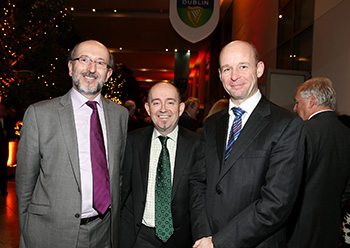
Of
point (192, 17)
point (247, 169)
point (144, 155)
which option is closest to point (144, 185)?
point (144, 155)

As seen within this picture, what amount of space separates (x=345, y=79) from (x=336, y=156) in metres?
1.81

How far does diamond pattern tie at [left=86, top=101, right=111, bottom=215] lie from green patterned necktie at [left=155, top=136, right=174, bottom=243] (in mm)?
343

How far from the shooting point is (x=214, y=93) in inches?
542

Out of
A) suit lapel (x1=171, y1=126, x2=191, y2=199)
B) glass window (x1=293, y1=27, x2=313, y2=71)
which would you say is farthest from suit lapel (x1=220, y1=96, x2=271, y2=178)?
glass window (x1=293, y1=27, x2=313, y2=71)

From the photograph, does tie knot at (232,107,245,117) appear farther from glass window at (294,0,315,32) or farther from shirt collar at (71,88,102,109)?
glass window at (294,0,315,32)

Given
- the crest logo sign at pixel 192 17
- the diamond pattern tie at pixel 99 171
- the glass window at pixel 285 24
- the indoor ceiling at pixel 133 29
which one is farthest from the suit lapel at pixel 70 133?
the indoor ceiling at pixel 133 29

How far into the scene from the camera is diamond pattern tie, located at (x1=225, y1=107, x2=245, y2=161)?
5.59 feet

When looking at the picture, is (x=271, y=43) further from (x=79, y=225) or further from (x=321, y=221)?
(x=79, y=225)

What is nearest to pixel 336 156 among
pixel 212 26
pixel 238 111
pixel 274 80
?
pixel 238 111

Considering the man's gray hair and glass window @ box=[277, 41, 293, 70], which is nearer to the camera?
the man's gray hair

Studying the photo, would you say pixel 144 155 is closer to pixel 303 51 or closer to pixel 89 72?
pixel 89 72

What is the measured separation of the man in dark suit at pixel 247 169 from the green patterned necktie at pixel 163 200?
12.5 inches

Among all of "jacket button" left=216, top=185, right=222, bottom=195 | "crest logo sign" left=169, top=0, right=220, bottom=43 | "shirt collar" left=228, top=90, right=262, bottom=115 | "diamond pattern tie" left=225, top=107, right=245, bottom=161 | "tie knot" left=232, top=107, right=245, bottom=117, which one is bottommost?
"jacket button" left=216, top=185, right=222, bottom=195

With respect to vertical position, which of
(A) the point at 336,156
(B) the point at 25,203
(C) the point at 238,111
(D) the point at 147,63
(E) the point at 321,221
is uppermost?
(D) the point at 147,63
